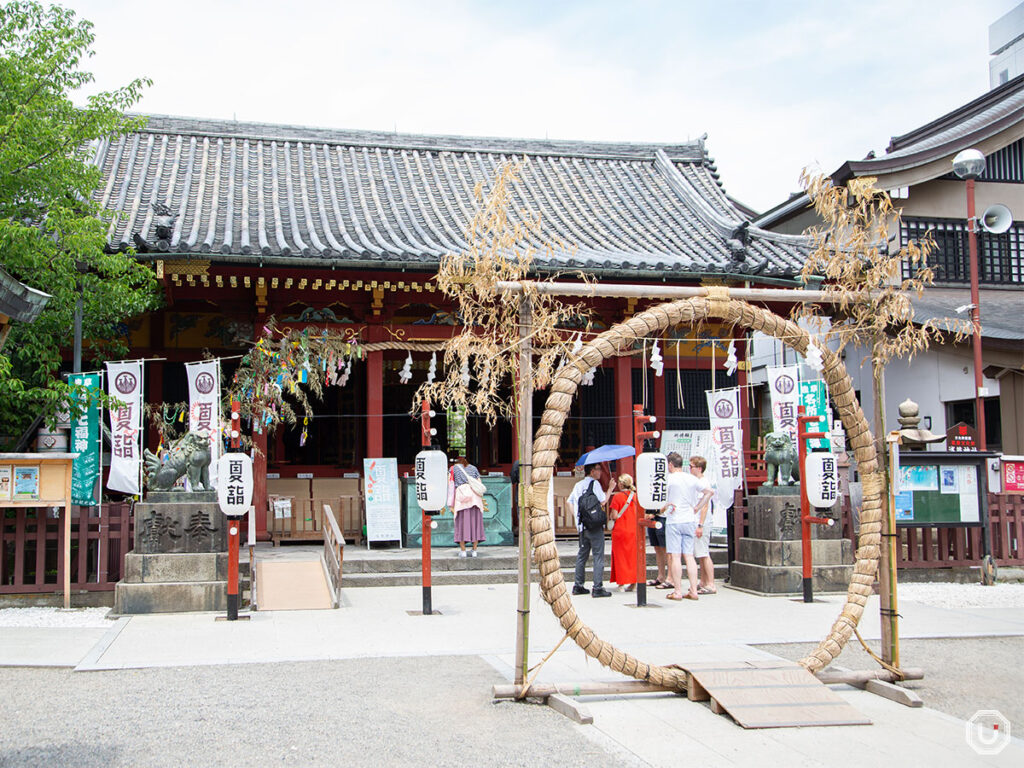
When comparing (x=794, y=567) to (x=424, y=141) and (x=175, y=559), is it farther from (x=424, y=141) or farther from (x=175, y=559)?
(x=424, y=141)

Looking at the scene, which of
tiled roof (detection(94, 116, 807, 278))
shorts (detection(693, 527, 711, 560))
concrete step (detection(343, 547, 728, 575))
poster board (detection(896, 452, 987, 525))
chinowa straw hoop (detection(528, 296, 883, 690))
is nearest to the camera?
chinowa straw hoop (detection(528, 296, 883, 690))

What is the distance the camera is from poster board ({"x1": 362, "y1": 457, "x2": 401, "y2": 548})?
13.3 m

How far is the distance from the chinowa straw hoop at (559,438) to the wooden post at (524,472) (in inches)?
4.0

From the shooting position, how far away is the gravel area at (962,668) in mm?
6320

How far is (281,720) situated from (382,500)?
25.4ft

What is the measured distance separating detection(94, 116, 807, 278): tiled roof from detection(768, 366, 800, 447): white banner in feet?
6.00

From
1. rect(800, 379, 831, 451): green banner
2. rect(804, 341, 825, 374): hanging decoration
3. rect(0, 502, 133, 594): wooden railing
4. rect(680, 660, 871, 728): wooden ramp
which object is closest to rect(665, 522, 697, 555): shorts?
rect(800, 379, 831, 451): green banner

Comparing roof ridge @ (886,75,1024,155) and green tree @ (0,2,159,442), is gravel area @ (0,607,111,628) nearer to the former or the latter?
green tree @ (0,2,159,442)

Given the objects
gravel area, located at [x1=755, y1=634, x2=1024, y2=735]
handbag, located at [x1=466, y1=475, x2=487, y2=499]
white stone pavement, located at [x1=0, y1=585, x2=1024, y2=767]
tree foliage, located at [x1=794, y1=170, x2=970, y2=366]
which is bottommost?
gravel area, located at [x1=755, y1=634, x2=1024, y2=735]

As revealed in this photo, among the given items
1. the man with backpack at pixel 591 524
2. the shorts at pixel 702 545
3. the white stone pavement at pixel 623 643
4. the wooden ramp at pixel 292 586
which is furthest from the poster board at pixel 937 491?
the wooden ramp at pixel 292 586

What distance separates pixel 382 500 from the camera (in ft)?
44.4

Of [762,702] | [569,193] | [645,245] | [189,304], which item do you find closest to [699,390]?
[645,245]

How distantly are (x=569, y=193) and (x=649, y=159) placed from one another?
2993 millimetres

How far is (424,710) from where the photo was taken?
606 cm
